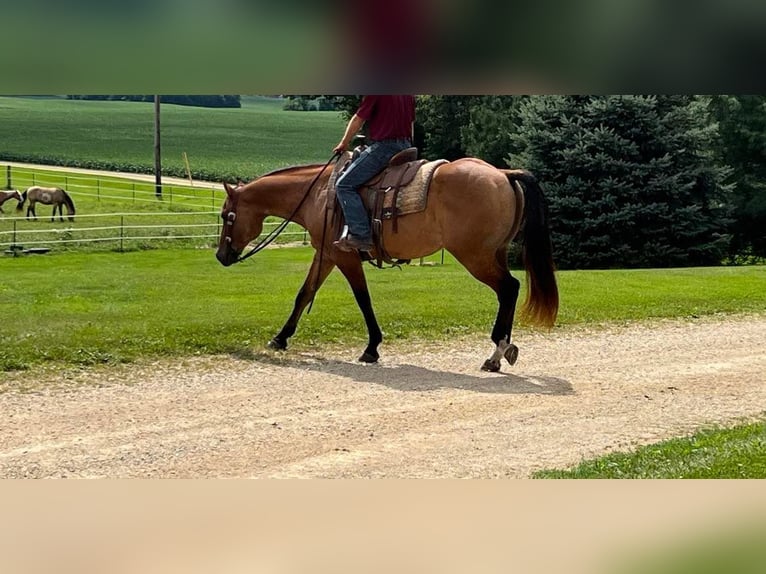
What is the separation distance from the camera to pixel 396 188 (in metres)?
8.20

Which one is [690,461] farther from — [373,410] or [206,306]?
[206,306]

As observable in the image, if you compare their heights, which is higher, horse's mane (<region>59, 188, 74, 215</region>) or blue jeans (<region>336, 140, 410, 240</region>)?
blue jeans (<region>336, 140, 410, 240</region>)

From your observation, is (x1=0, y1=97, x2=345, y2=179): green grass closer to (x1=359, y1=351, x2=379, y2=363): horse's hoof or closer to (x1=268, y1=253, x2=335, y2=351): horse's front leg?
(x1=268, y1=253, x2=335, y2=351): horse's front leg

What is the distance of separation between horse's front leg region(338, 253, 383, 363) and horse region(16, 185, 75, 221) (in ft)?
9.75

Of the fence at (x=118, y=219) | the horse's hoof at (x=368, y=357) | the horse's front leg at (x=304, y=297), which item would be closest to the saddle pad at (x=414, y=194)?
the horse's front leg at (x=304, y=297)

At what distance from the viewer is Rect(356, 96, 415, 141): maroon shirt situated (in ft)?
24.1

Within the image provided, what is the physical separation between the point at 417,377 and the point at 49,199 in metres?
4.24

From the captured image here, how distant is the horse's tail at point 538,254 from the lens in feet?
25.5

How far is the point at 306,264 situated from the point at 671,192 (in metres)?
4.24

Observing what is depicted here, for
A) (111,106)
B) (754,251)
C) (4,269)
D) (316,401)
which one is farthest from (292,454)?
(754,251)

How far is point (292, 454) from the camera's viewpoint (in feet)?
20.8

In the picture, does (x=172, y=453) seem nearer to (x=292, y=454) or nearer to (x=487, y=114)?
(x=292, y=454)

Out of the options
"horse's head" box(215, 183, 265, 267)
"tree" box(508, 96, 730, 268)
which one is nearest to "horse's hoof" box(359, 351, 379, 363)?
"horse's head" box(215, 183, 265, 267)
